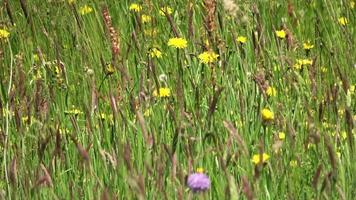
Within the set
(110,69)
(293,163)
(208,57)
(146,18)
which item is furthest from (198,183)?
(146,18)

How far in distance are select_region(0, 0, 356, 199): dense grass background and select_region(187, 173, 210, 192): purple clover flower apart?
0.06 meters

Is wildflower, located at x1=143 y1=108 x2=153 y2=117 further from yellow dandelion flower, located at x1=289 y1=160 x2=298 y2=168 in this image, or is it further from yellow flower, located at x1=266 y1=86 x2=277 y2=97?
yellow dandelion flower, located at x1=289 y1=160 x2=298 y2=168

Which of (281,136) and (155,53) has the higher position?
(155,53)

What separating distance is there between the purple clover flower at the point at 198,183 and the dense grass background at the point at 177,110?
0.20 ft

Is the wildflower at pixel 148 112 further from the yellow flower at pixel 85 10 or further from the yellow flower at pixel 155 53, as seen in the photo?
the yellow flower at pixel 85 10

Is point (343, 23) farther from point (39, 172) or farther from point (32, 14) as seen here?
point (39, 172)

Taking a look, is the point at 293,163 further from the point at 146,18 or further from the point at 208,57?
the point at 146,18

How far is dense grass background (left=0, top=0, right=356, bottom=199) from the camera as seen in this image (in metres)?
2.28

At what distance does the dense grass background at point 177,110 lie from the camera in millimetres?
2281

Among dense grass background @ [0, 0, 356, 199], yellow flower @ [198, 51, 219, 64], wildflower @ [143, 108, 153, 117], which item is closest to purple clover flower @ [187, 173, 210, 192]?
dense grass background @ [0, 0, 356, 199]

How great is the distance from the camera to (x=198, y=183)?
192cm

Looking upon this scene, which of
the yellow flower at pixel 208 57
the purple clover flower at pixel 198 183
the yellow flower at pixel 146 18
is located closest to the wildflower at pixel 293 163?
the purple clover flower at pixel 198 183

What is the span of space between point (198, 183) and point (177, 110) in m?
1.02

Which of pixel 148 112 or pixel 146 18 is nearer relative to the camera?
pixel 148 112
